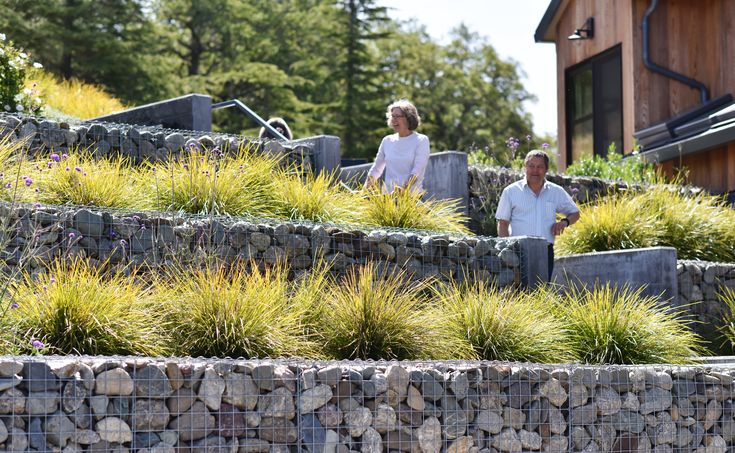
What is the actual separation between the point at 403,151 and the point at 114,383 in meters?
4.94

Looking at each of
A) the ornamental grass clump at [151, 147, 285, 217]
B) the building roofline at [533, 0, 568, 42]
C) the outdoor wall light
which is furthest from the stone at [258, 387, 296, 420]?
the building roofline at [533, 0, 568, 42]

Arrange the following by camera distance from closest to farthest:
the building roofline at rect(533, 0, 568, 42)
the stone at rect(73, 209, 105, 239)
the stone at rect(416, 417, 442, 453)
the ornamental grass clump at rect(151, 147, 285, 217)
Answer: the stone at rect(416, 417, 442, 453) → the stone at rect(73, 209, 105, 239) → the ornamental grass clump at rect(151, 147, 285, 217) → the building roofline at rect(533, 0, 568, 42)

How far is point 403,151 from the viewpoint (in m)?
9.49

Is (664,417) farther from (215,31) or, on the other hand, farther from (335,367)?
(215,31)

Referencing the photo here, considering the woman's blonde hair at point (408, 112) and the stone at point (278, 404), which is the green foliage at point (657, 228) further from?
the stone at point (278, 404)

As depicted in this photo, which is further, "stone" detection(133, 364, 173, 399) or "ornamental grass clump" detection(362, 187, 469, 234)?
"ornamental grass clump" detection(362, 187, 469, 234)

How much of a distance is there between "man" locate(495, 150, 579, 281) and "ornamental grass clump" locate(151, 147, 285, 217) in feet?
6.25

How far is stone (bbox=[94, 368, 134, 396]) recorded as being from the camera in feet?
16.1

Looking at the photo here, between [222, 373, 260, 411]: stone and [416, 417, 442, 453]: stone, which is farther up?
[222, 373, 260, 411]: stone

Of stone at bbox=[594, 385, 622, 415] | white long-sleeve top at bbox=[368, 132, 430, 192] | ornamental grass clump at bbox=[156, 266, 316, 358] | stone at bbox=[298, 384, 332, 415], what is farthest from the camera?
white long-sleeve top at bbox=[368, 132, 430, 192]

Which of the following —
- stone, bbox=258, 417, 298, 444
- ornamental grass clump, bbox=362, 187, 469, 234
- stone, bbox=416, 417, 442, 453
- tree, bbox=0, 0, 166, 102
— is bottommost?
stone, bbox=416, 417, 442, 453

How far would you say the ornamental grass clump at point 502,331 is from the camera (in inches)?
267

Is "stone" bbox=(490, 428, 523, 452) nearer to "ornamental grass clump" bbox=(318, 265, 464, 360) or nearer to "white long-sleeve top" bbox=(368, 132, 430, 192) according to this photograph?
"ornamental grass clump" bbox=(318, 265, 464, 360)

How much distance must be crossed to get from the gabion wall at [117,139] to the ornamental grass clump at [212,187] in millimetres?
353
